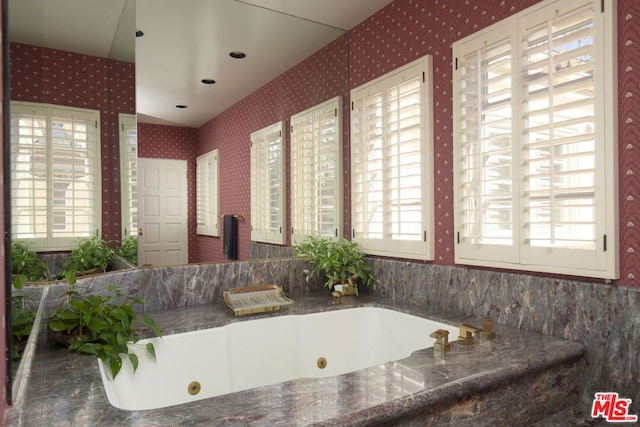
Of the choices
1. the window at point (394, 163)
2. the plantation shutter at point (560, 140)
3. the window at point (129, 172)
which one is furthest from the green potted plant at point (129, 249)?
the plantation shutter at point (560, 140)

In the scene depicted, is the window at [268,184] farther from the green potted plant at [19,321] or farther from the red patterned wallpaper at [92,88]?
the green potted plant at [19,321]

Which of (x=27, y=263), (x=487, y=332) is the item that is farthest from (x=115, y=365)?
(x=487, y=332)

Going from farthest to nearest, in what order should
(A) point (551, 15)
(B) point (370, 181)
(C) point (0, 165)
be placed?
1. (B) point (370, 181)
2. (A) point (551, 15)
3. (C) point (0, 165)

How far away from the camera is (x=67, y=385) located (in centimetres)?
127

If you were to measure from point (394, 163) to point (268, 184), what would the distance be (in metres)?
0.81

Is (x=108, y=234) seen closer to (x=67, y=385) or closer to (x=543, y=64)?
(x=67, y=385)

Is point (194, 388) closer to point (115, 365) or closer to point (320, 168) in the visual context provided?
point (115, 365)

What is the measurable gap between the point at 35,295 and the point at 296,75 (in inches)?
81.1

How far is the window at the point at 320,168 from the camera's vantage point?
2.93m

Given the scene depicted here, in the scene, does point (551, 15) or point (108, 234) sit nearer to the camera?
point (551, 15)

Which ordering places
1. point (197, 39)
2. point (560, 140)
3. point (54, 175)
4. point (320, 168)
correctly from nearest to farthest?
point (54, 175)
point (560, 140)
point (197, 39)
point (320, 168)

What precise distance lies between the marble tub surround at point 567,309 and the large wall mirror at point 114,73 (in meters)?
1.63

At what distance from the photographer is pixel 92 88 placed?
1.77 metres

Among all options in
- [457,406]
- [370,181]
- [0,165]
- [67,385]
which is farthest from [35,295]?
[370,181]
